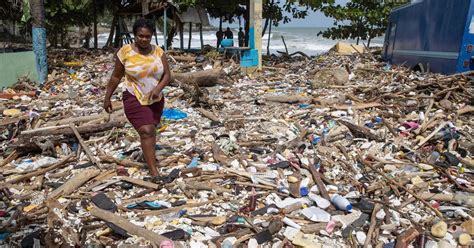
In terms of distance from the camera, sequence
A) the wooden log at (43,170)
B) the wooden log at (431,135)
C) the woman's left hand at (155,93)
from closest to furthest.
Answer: the woman's left hand at (155,93), the wooden log at (43,170), the wooden log at (431,135)

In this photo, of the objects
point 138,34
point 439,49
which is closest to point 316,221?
point 138,34

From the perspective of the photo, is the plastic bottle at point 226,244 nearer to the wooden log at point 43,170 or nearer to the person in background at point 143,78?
the person in background at point 143,78

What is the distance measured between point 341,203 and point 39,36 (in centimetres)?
885

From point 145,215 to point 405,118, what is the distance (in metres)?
4.30

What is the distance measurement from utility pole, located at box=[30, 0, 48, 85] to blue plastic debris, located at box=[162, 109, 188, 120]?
4726 mm

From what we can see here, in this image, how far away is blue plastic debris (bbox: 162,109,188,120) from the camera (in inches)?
242

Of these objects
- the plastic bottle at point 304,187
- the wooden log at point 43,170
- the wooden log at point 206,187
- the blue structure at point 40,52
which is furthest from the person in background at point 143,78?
the blue structure at point 40,52

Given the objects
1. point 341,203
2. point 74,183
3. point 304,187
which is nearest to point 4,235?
point 74,183

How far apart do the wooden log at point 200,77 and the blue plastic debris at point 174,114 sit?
1.85 meters

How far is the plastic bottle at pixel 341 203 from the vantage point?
334 cm

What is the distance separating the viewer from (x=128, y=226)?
2967 millimetres

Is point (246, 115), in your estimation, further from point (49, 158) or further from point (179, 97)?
point (49, 158)

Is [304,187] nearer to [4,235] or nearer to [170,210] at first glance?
[170,210]

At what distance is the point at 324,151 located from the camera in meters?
4.66
